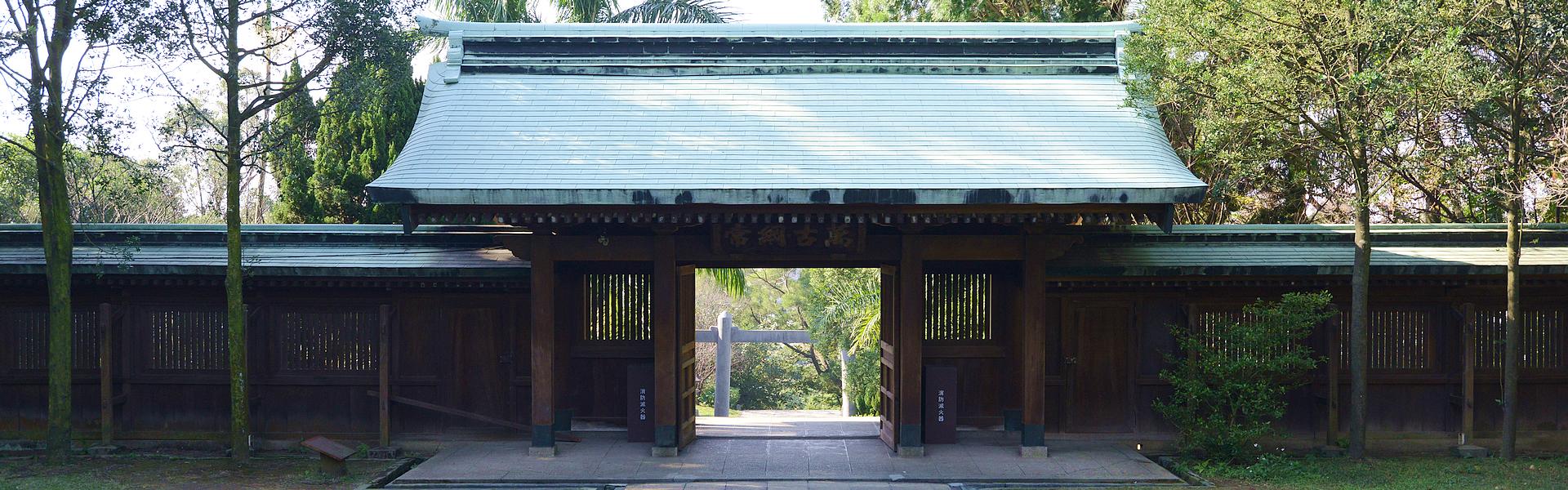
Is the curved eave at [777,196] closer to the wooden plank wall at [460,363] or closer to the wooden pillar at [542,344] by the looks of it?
the wooden pillar at [542,344]

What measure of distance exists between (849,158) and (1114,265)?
123 inches

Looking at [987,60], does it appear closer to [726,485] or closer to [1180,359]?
[1180,359]

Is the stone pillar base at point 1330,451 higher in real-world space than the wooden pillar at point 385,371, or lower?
lower

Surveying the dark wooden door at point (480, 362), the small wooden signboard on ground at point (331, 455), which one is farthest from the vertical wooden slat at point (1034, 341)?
the small wooden signboard on ground at point (331, 455)

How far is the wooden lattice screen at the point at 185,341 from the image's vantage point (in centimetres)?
1152

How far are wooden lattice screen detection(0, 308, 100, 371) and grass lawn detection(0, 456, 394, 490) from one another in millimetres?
1218

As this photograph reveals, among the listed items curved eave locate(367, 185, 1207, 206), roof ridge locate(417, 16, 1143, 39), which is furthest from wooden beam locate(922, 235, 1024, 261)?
roof ridge locate(417, 16, 1143, 39)

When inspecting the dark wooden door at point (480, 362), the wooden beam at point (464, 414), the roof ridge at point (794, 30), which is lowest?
the wooden beam at point (464, 414)

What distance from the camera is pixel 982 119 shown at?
11266 millimetres

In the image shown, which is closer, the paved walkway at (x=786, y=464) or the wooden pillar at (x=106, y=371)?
the paved walkway at (x=786, y=464)

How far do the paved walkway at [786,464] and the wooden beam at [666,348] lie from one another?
0.87ft

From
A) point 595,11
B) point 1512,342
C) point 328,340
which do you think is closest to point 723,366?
point 595,11

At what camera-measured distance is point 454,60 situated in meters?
12.5

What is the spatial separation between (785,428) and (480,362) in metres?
3.63
